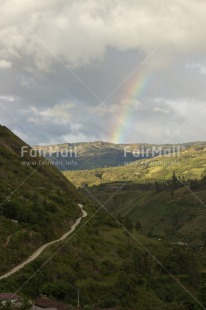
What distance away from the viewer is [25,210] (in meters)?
75.9

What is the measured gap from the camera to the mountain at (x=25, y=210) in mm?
62500

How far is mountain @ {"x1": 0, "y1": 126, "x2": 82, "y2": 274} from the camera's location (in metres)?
62.5

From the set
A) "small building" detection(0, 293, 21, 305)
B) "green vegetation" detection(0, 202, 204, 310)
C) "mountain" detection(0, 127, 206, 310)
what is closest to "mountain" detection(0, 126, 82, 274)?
"mountain" detection(0, 127, 206, 310)

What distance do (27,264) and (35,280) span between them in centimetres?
672

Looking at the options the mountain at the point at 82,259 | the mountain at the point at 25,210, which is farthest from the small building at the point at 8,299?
the mountain at the point at 25,210

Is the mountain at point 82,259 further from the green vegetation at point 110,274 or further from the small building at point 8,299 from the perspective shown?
the small building at point 8,299

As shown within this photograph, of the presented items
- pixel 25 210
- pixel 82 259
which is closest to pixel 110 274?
pixel 82 259

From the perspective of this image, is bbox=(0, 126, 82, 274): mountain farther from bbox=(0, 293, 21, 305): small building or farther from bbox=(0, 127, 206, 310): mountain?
bbox=(0, 293, 21, 305): small building

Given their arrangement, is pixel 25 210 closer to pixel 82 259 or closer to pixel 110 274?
pixel 82 259

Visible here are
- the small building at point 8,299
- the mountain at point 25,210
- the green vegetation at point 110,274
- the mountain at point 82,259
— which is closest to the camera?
the small building at point 8,299

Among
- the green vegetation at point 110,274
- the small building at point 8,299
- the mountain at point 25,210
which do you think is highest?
the mountain at point 25,210

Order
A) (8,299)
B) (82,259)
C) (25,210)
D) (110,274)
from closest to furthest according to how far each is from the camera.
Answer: (8,299) → (82,259) → (110,274) → (25,210)

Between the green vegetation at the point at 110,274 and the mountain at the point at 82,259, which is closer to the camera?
the green vegetation at the point at 110,274

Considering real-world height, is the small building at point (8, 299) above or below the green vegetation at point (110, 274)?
above
